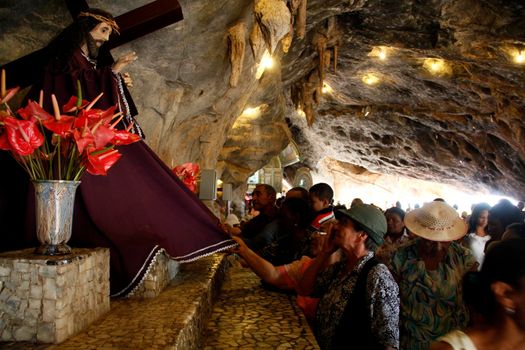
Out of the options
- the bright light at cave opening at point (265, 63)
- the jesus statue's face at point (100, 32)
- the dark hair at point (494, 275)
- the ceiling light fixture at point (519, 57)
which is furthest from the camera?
the ceiling light fixture at point (519, 57)

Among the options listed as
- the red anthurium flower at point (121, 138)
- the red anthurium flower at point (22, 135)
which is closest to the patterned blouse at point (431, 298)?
the red anthurium flower at point (121, 138)

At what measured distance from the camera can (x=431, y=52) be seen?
1030 centimetres

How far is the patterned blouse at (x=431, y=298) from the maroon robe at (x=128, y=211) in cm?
132

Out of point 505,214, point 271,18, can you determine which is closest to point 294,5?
point 271,18

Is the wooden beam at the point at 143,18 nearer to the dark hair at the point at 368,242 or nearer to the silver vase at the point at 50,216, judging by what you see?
the silver vase at the point at 50,216

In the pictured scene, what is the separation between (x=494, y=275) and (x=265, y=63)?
8.23 metres

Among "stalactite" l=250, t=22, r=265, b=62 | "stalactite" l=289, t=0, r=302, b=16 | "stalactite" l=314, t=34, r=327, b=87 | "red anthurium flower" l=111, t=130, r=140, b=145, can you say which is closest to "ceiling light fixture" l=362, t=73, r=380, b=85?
"stalactite" l=314, t=34, r=327, b=87

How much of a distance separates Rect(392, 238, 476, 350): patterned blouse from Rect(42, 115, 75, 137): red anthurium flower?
216cm

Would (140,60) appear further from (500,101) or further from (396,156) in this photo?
(396,156)

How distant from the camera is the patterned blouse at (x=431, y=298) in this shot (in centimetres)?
236

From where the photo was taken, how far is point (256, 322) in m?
2.98

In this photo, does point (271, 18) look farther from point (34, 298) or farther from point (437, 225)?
point (34, 298)

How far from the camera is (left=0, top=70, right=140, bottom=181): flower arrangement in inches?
77.3

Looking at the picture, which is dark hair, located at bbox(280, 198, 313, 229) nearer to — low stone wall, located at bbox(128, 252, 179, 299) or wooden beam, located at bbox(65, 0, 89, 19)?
low stone wall, located at bbox(128, 252, 179, 299)
